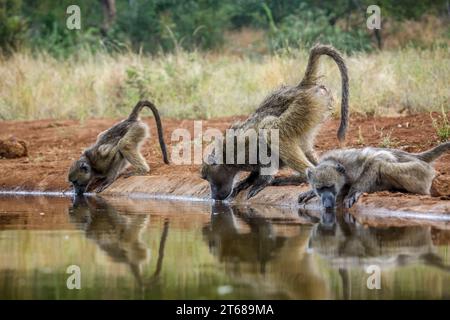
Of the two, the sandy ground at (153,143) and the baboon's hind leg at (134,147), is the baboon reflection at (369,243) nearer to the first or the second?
the sandy ground at (153,143)

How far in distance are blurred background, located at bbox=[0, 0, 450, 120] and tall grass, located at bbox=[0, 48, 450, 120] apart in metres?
0.02

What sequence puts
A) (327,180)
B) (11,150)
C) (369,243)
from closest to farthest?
(369,243) → (327,180) → (11,150)

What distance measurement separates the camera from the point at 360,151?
8633 millimetres

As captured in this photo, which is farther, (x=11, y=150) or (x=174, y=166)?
(x=11, y=150)

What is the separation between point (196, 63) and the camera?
60.7ft

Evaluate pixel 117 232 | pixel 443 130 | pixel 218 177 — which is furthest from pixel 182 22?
pixel 117 232

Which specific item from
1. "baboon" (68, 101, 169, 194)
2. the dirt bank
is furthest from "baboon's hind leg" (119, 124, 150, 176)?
the dirt bank

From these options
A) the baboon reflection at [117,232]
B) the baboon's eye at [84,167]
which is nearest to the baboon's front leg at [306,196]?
the baboon reflection at [117,232]

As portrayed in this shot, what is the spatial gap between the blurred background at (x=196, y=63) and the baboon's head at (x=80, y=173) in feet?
11.3

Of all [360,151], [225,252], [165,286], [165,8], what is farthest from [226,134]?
[165,8]

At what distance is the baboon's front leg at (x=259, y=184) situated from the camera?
31.4ft

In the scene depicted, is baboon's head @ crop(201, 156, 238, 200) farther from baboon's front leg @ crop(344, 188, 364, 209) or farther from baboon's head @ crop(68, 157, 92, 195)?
baboon's head @ crop(68, 157, 92, 195)

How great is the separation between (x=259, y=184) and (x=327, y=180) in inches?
55.4

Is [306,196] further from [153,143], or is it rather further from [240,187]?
[153,143]
